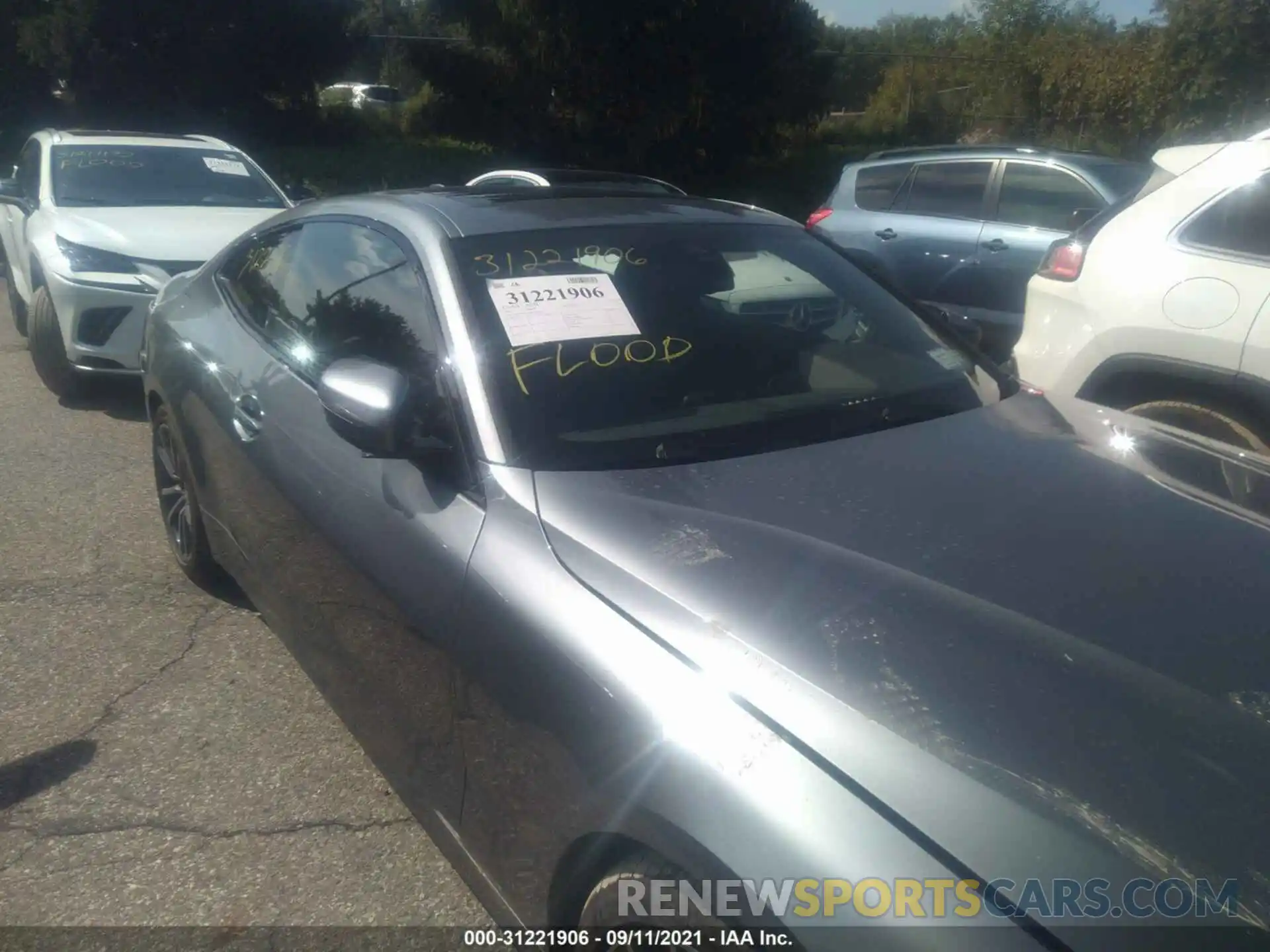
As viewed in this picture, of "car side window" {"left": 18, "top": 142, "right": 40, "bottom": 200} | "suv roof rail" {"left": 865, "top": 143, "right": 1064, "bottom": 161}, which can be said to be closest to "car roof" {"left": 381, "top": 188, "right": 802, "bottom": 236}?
"suv roof rail" {"left": 865, "top": 143, "right": 1064, "bottom": 161}

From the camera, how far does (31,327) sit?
695cm

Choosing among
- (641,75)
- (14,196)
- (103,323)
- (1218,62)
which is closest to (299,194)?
(14,196)

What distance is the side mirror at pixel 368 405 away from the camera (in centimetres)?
243

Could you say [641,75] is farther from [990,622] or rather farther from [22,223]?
[990,622]

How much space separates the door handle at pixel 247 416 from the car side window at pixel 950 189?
6191mm

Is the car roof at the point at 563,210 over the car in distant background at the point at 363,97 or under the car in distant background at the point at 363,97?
over

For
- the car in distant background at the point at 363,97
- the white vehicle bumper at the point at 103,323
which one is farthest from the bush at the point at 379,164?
the white vehicle bumper at the point at 103,323

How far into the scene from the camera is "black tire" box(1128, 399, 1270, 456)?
3949 millimetres

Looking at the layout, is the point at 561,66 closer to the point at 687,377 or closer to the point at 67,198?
the point at 67,198

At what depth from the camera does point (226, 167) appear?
802cm

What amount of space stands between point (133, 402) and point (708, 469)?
5603mm

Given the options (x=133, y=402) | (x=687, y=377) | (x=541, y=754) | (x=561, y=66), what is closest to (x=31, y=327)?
(x=133, y=402)

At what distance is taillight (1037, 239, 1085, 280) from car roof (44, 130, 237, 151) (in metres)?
6.19

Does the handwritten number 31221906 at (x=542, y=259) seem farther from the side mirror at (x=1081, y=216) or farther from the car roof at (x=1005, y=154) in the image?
the car roof at (x=1005, y=154)
